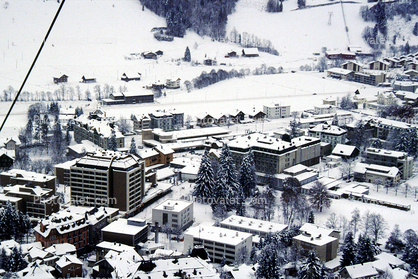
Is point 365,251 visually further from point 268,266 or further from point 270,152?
point 270,152

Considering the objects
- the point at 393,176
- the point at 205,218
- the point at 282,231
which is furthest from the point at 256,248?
the point at 393,176

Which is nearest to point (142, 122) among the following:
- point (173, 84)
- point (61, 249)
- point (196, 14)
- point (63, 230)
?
point (173, 84)

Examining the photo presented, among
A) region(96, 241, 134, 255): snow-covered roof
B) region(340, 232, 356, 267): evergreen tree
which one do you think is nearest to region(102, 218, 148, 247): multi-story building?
region(96, 241, 134, 255): snow-covered roof

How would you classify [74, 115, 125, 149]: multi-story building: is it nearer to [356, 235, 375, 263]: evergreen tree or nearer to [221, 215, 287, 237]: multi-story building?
[221, 215, 287, 237]: multi-story building

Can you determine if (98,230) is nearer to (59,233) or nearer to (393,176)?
(59,233)

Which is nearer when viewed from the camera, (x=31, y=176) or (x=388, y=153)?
(x=31, y=176)

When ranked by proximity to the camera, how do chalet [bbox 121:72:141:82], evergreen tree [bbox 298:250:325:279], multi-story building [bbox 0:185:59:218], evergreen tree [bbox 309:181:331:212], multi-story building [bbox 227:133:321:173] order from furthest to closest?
chalet [bbox 121:72:141:82] < multi-story building [bbox 227:133:321:173] < evergreen tree [bbox 309:181:331:212] < multi-story building [bbox 0:185:59:218] < evergreen tree [bbox 298:250:325:279]
